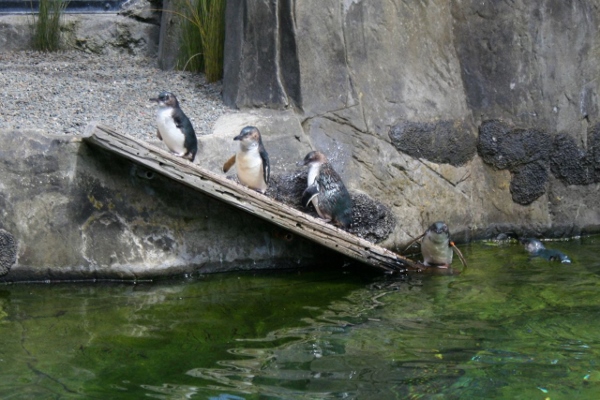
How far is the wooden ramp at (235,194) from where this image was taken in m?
7.20

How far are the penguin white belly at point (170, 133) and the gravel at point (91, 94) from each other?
346 mm

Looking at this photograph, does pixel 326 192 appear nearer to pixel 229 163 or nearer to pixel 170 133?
pixel 229 163

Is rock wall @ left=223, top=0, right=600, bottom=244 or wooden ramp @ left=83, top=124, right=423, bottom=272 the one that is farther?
rock wall @ left=223, top=0, right=600, bottom=244

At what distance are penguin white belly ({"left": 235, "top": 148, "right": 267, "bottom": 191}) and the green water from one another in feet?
2.75

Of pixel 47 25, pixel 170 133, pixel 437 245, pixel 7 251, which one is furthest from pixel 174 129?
pixel 47 25

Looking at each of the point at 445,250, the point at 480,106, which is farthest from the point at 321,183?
the point at 480,106

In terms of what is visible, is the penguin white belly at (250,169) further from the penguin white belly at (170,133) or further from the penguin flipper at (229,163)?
the penguin white belly at (170,133)

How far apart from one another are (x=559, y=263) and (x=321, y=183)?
2.35 metres

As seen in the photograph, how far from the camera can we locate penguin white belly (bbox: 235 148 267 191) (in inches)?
305

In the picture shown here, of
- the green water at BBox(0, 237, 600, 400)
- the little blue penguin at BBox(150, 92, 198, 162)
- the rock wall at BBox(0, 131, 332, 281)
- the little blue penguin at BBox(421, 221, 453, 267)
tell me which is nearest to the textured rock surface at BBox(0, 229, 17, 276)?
the rock wall at BBox(0, 131, 332, 281)

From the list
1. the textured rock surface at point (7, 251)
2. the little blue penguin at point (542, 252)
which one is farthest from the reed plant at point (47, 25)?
the little blue penguin at point (542, 252)

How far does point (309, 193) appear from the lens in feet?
26.3

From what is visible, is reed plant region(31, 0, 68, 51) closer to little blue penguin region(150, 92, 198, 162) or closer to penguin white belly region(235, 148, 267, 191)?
little blue penguin region(150, 92, 198, 162)

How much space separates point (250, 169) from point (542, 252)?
294 centimetres
